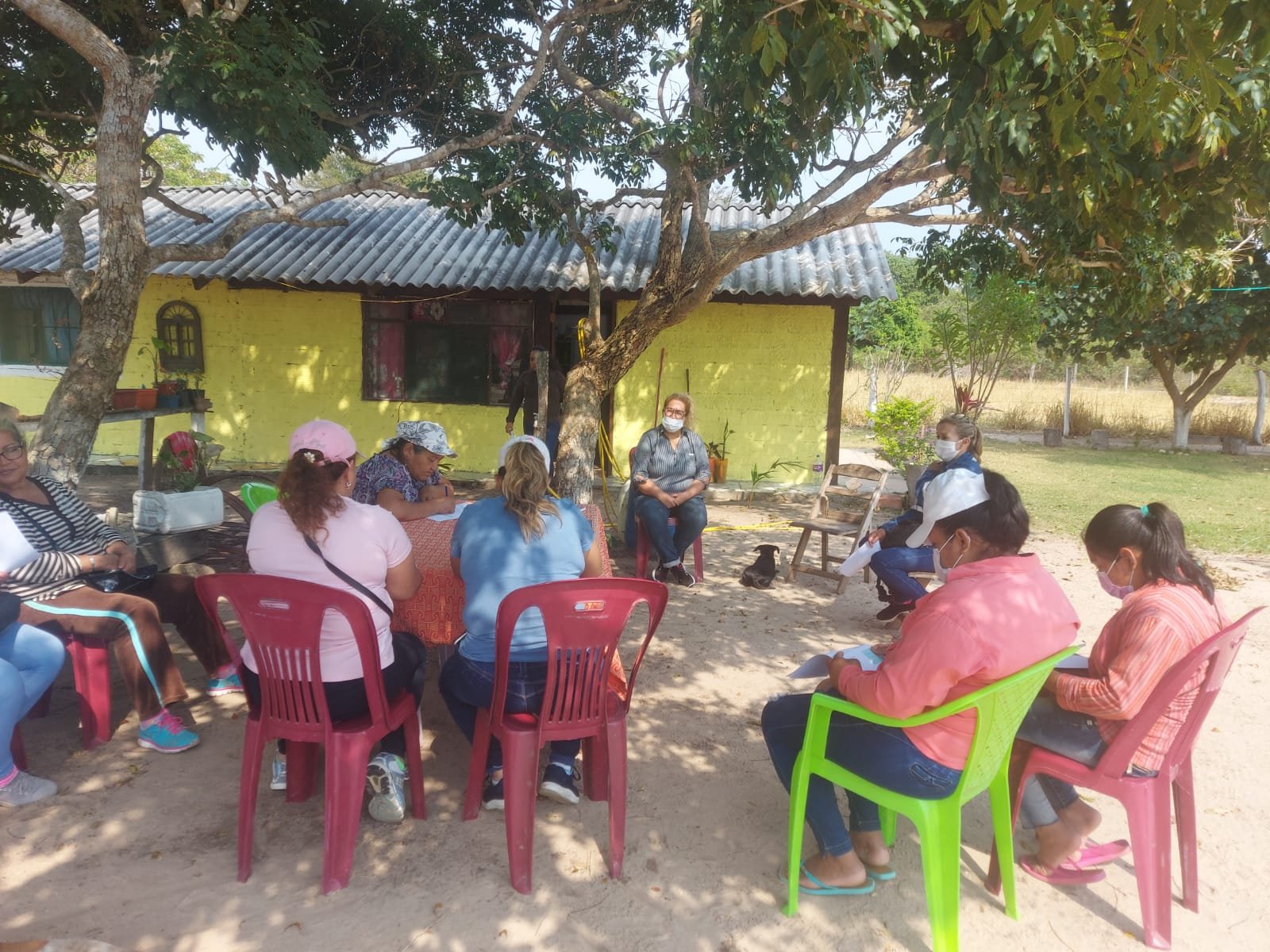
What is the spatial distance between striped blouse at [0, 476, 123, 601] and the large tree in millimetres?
1606

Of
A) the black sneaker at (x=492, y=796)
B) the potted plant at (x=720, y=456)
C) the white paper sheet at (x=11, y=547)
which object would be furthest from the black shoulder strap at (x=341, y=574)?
the potted plant at (x=720, y=456)

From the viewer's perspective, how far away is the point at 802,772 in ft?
8.74

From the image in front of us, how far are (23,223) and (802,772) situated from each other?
13.9 metres

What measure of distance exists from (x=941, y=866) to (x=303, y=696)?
202 cm

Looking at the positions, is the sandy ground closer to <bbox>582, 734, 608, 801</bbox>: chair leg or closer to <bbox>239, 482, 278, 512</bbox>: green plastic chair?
<bbox>582, 734, 608, 801</bbox>: chair leg

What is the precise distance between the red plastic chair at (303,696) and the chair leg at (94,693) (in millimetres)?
1013

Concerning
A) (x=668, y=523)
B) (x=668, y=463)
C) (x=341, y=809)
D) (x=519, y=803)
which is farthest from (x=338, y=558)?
(x=668, y=463)

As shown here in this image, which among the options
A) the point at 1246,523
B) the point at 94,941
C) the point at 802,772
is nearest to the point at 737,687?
the point at 802,772

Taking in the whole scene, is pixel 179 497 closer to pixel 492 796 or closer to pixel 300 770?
pixel 300 770

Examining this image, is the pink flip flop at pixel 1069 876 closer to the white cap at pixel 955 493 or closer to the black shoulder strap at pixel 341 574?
the white cap at pixel 955 493

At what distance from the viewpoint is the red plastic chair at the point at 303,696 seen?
2570 millimetres

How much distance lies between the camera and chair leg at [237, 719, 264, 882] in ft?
8.75

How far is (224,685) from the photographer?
159 inches

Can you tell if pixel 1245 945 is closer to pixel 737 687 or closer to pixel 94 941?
pixel 737 687
